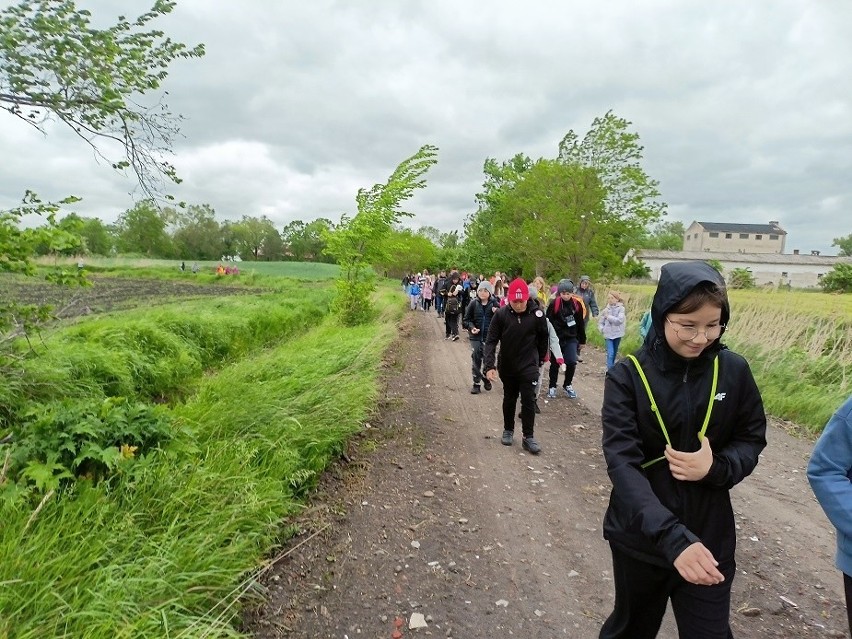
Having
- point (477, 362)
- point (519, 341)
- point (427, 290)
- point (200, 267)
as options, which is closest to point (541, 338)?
point (519, 341)

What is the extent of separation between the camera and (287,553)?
3.22m

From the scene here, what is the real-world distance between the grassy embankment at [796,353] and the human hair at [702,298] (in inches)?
267

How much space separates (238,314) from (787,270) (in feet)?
253

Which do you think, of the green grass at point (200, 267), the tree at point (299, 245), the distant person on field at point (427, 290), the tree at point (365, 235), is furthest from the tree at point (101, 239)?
the tree at point (365, 235)

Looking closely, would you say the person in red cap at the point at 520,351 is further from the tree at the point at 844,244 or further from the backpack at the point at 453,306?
the tree at the point at 844,244

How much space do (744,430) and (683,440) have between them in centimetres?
27

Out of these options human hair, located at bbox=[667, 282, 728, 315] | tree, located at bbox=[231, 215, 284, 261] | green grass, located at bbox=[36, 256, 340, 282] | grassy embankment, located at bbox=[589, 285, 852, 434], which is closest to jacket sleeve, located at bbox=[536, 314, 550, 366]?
human hair, located at bbox=[667, 282, 728, 315]

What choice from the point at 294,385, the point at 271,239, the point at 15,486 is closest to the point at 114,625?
the point at 15,486

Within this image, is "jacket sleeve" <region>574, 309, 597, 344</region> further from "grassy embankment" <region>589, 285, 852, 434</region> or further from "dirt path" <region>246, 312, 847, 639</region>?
"grassy embankment" <region>589, 285, 852, 434</region>

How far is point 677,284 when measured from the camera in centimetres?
173

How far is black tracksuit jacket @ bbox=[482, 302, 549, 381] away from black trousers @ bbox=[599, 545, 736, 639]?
11.2 feet

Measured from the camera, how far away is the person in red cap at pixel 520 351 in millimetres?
5375

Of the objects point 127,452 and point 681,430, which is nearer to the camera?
point 681,430

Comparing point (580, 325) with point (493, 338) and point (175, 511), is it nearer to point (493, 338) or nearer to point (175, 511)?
point (493, 338)
